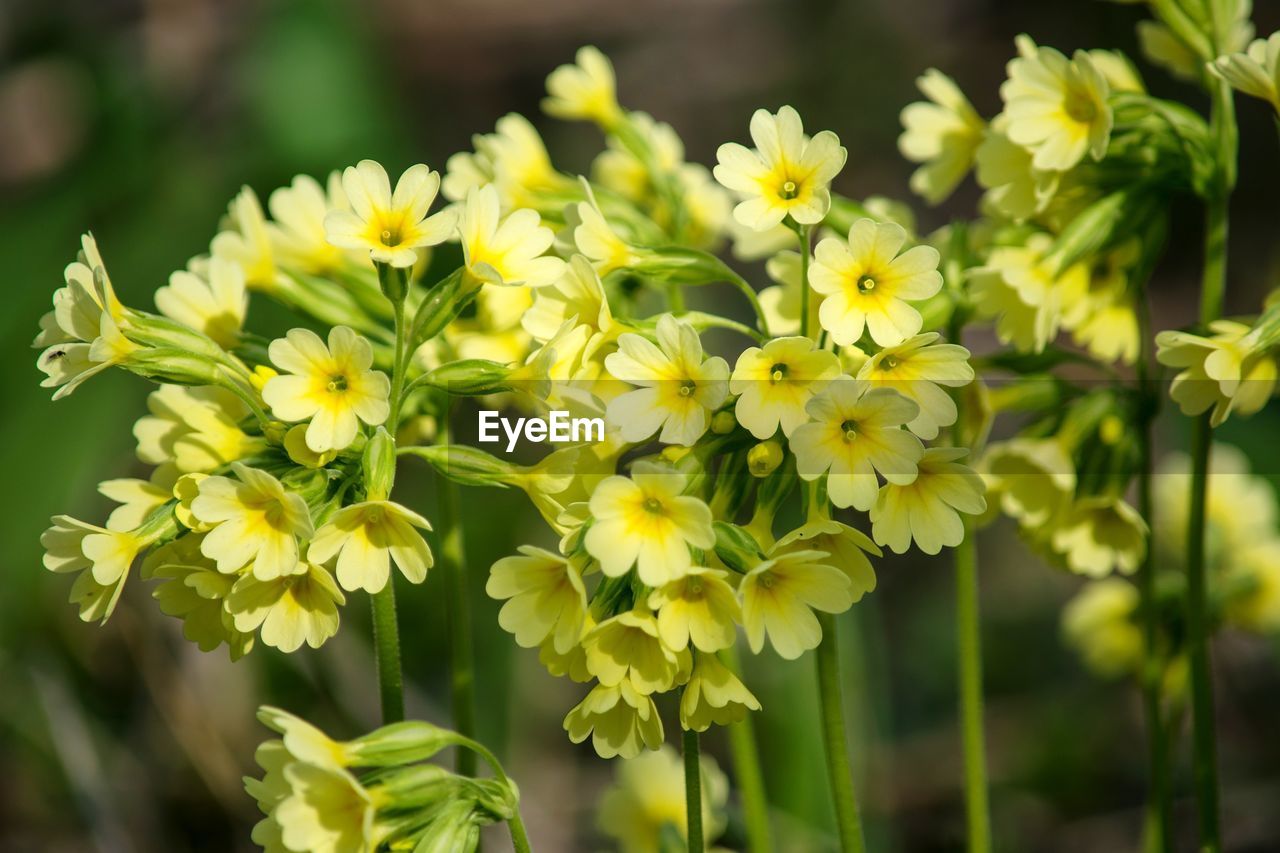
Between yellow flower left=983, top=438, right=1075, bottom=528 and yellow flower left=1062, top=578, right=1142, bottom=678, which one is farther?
yellow flower left=1062, top=578, right=1142, bottom=678

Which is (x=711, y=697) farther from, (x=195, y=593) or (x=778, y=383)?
(x=195, y=593)

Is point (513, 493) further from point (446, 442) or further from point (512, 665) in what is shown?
point (446, 442)

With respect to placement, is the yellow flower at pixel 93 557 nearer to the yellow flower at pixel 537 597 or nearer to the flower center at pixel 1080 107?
the yellow flower at pixel 537 597

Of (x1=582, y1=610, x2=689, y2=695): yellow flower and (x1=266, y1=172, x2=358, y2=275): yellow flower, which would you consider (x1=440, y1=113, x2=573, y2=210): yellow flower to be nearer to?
(x1=266, y1=172, x2=358, y2=275): yellow flower

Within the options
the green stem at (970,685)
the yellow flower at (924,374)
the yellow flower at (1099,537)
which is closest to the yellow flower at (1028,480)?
the yellow flower at (1099,537)

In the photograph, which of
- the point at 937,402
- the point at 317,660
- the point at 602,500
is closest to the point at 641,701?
the point at 602,500

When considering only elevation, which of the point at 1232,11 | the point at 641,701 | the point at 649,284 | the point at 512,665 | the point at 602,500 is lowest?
the point at 512,665

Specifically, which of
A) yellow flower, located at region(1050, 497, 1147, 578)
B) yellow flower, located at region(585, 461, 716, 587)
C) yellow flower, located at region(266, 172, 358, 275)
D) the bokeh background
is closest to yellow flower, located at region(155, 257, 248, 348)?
yellow flower, located at region(266, 172, 358, 275)
